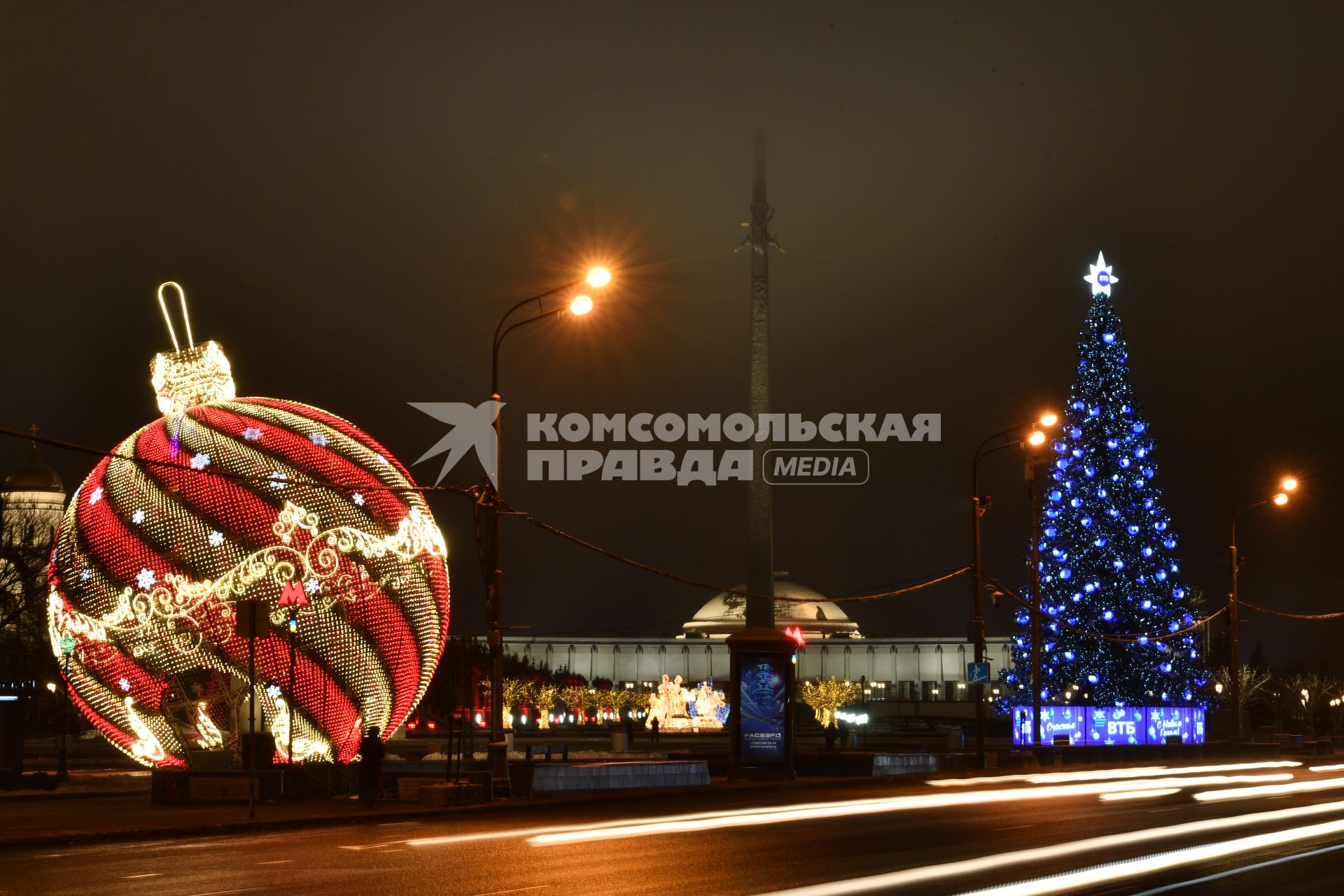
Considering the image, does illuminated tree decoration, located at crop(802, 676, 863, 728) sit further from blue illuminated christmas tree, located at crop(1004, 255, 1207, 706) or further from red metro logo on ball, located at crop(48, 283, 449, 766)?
red metro logo on ball, located at crop(48, 283, 449, 766)

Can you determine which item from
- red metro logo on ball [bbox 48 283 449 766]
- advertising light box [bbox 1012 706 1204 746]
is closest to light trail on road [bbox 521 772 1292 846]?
red metro logo on ball [bbox 48 283 449 766]

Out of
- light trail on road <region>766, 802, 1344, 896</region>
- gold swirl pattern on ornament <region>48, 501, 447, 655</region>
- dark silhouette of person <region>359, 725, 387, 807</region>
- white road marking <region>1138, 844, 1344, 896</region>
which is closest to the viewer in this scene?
light trail on road <region>766, 802, 1344, 896</region>

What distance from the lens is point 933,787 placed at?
30.4 meters

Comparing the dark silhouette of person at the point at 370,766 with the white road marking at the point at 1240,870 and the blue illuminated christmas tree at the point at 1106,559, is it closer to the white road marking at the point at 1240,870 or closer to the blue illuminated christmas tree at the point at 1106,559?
the white road marking at the point at 1240,870

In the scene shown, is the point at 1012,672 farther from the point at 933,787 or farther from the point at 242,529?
the point at 242,529

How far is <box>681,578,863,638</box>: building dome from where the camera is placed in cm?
13925

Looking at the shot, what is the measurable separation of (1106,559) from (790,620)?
81686 mm

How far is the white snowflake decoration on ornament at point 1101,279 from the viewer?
61.2 meters

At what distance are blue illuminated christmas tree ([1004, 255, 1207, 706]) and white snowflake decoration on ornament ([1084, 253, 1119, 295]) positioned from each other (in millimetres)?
53

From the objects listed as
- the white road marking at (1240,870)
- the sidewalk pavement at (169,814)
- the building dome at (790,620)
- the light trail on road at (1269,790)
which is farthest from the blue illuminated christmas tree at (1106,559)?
the building dome at (790,620)

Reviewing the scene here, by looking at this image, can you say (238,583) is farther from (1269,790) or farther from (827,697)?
(827,697)

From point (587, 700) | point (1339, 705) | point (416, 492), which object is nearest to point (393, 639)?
point (416, 492)

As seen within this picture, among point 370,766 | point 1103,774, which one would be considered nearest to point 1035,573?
point 1103,774

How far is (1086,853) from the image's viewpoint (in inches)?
644
